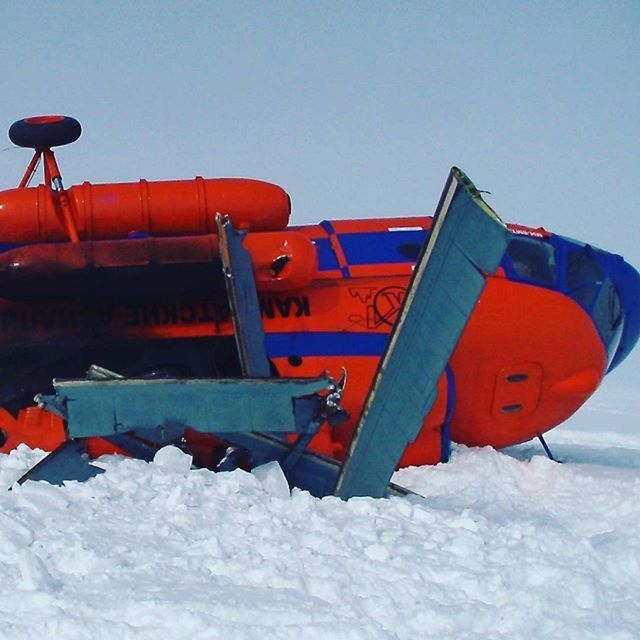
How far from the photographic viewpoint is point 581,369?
7742mm

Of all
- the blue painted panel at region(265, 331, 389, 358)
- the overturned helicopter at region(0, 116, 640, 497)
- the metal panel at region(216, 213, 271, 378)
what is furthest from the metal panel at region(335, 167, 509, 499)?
the blue painted panel at region(265, 331, 389, 358)

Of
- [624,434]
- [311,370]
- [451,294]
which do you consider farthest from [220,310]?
[624,434]

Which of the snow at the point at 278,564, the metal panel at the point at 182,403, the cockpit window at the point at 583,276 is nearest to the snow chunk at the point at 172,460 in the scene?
the snow at the point at 278,564

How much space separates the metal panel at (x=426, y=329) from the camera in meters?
4.73

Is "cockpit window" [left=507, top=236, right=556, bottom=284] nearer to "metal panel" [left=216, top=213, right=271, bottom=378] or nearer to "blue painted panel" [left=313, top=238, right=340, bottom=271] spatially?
"blue painted panel" [left=313, top=238, right=340, bottom=271]

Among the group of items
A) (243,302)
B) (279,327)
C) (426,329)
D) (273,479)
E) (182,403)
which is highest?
(426,329)

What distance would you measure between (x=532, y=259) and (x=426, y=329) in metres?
2.84

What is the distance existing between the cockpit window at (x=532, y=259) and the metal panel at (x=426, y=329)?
8.59ft

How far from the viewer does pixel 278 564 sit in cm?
395

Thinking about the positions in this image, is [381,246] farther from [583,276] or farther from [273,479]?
[273,479]

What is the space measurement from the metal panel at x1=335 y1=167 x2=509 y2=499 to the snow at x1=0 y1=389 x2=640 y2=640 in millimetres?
316

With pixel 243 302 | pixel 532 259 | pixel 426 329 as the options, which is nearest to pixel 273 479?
pixel 426 329

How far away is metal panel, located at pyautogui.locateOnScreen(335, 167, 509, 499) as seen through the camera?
473 centimetres

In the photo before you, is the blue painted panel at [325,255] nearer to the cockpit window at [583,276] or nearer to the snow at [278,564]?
the cockpit window at [583,276]
